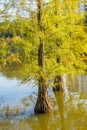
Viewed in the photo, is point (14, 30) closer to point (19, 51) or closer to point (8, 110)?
point (19, 51)

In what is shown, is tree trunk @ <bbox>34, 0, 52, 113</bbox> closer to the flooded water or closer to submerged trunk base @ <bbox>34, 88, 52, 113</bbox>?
submerged trunk base @ <bbox>34, 88, 52, 113</bbox>

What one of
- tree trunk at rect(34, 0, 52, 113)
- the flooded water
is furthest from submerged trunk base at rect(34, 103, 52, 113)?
the flooded water

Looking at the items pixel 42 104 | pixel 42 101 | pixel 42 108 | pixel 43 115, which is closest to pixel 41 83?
pixel 42 101

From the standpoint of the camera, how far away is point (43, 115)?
10.8 m

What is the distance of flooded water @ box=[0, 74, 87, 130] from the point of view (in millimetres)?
9688

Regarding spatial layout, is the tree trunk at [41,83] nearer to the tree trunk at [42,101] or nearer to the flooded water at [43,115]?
the tree trunk at [42,101]

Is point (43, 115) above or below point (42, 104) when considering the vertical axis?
below

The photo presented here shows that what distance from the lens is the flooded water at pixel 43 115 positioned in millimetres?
9688

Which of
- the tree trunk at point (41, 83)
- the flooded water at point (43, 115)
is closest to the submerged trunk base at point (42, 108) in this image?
the tree trunk at point (41, 83)

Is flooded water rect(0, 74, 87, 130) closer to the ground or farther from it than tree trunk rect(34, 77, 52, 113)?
closer to the ground

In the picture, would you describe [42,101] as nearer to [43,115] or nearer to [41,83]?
[43,115]

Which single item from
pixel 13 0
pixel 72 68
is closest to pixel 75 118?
pixel 72 68

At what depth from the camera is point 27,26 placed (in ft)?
34.6

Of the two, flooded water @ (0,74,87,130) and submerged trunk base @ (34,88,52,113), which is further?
submerged trunk base @ (34,88,52,113)
